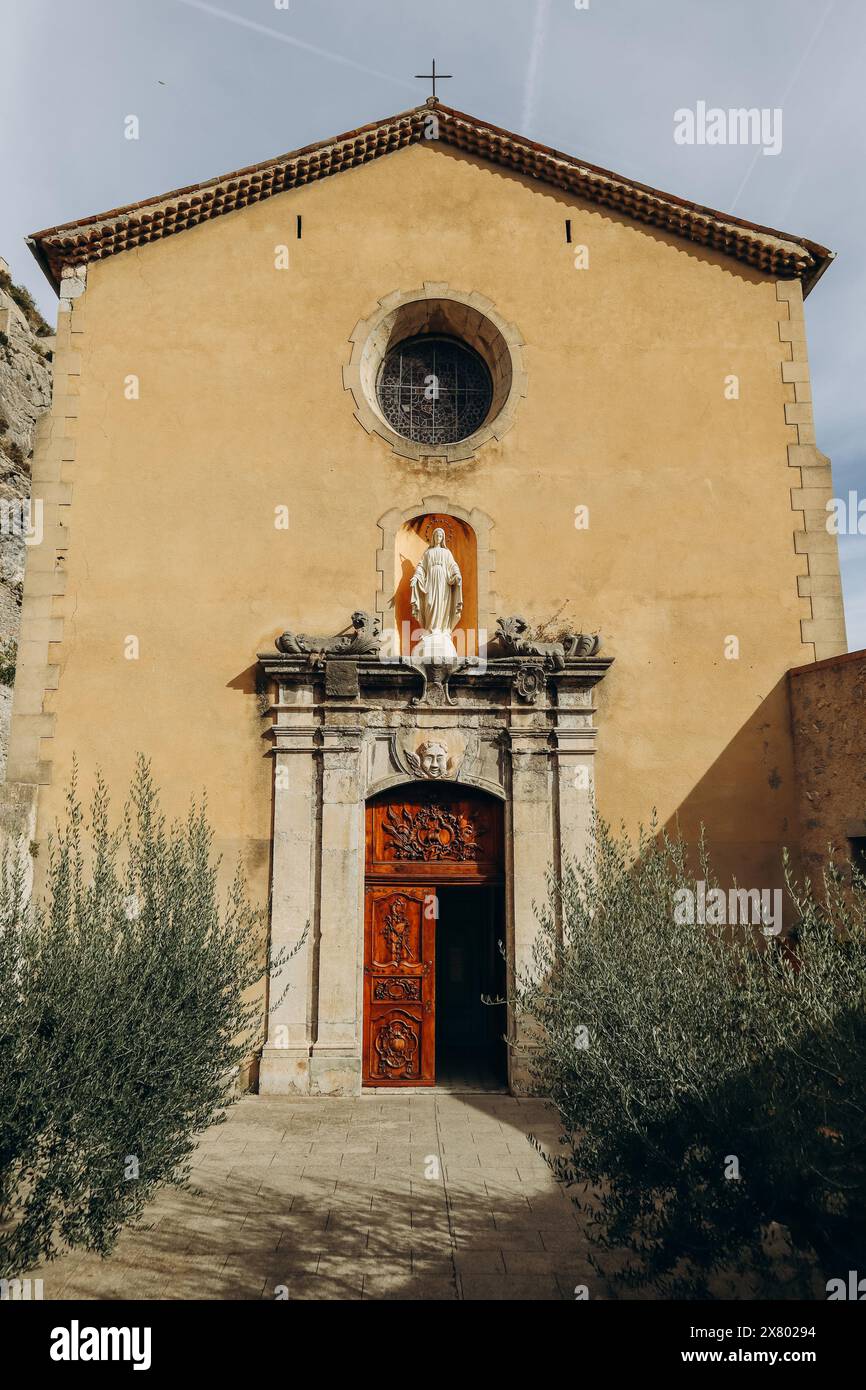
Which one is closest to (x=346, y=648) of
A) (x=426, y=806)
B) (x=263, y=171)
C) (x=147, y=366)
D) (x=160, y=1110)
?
(x=426, y=806)

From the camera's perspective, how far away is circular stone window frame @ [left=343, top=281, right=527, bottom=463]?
31.5 feet

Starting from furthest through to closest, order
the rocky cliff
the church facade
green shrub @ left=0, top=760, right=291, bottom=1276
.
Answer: the rocky cliff, the church facade, green shrub @ left=0, top=760, right=291, bottom=1276

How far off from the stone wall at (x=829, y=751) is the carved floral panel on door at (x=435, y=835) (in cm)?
301

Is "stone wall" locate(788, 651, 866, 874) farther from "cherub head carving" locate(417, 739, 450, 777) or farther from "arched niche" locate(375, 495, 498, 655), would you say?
"cherub head carving" locate(417, 739, 450, 777)

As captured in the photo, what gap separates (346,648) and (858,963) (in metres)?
5.67

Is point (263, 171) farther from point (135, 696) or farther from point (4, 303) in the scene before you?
point (4, 303)

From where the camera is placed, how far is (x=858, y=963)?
14.0 feet

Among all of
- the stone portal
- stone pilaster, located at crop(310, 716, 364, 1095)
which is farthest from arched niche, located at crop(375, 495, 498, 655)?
stone pilaster, located at crop(310, 716, 364, 1095)

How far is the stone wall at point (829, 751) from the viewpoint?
827cm

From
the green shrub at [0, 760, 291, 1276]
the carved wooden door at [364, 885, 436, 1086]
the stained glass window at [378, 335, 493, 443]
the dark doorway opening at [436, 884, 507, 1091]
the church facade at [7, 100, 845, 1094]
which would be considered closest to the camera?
the green shrub at [0, 760, 291, 1276]

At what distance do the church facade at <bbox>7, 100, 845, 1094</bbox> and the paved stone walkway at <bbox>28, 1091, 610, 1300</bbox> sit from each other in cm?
115

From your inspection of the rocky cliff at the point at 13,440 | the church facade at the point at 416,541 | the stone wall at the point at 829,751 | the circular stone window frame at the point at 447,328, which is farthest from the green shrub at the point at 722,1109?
the rocky cliff at the point at 13,440

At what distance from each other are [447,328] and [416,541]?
261 cm

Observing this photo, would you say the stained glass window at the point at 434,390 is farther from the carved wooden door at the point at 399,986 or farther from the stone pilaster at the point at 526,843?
the carved wooden door at the point at 399,986
